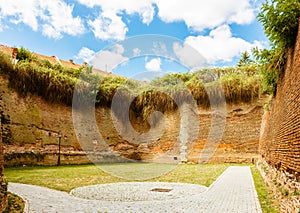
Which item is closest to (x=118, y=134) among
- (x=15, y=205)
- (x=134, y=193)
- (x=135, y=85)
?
(x=135, y=85)

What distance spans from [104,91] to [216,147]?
307 inches

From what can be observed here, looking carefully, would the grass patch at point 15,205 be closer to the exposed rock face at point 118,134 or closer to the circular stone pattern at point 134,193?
the circular stone pattern at point 134,193

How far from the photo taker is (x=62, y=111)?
1470 cm

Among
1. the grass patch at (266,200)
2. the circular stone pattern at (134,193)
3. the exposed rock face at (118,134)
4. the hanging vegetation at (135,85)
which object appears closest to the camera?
the grass patch at (266,200)

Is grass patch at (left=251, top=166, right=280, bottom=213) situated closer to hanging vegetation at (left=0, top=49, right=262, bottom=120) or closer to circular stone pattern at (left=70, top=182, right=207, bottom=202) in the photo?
circular stone pattern at (left=70, top=182, right=207, bottom=202)

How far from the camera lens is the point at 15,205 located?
14.3 ft

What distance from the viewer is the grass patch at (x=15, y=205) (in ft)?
13.1

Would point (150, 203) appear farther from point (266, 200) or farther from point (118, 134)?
point (118, 134)

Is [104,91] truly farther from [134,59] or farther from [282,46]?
[282,46]

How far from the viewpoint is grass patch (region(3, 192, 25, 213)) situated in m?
3.99

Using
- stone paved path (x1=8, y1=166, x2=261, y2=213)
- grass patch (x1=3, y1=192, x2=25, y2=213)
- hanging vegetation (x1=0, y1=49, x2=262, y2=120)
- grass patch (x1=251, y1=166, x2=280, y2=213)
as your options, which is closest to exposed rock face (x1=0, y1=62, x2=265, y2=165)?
hanging vegetation (x1=0, y1=49, x2=262, y2=120)

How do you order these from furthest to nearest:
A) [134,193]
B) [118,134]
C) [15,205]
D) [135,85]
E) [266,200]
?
[135,85] < [118,134] < [134,193] < [266,200] < [15,205]

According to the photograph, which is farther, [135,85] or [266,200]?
[135,85]

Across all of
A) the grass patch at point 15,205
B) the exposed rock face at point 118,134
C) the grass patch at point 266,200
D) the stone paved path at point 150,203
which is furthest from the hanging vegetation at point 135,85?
the grass patch at point 15,205
